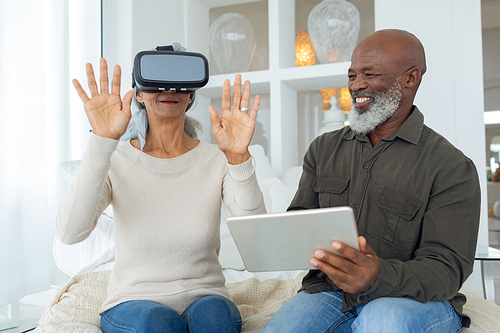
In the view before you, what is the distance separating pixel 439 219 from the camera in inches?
36.3

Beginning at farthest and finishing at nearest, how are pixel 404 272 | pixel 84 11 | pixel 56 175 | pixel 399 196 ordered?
pixel 84 11 → pixel 56 175 → pixel 399 196 → pixel 404 272

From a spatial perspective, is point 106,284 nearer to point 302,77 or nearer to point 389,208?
point 389,208

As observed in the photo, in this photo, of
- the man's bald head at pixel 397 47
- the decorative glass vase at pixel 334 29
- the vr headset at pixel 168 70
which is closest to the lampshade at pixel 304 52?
the decorative glass vase at pixel 334 29

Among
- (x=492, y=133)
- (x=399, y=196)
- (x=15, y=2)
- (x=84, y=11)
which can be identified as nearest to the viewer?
(x=399, y=196)

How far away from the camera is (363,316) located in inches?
33.4

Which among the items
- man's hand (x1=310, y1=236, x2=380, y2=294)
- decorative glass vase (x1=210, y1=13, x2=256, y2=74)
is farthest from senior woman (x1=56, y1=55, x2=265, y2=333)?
decorative glass vase (x1=210, y1=13, x2=256, y2=74)

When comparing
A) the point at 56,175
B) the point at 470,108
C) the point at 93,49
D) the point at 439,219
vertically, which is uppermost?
the point at 93,49

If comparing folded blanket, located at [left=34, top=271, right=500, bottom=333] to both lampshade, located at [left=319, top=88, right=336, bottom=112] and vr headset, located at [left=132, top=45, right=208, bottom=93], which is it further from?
lampshade, located at [left=319, top=88, right=336, bottom=112]

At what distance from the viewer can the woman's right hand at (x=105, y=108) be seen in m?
0.91

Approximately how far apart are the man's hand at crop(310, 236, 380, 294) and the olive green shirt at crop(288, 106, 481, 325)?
34 mm

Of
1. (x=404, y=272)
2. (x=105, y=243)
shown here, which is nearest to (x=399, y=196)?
(x=404, y=272)

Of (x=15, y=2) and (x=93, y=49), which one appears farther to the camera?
(x=93, y=49)

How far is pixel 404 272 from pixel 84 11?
1.65 m

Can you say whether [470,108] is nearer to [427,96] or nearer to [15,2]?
[427,96]
